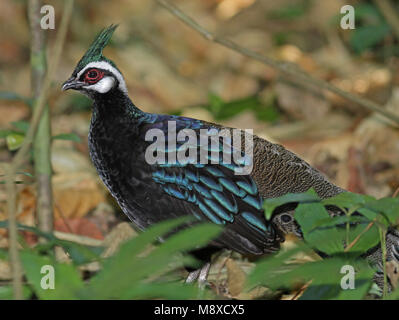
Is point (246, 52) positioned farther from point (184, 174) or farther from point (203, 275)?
point (203, 275)

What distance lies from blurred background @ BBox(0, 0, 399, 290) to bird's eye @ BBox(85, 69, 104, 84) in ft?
1.30

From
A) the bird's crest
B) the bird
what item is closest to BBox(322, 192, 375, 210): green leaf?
the bird

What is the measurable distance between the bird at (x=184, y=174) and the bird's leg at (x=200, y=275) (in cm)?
12

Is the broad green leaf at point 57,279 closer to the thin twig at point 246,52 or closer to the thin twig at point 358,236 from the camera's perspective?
the thin twig at point 358,236

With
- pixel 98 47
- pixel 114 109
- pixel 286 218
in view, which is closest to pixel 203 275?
pixel 286 218

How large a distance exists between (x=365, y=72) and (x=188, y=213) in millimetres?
3823

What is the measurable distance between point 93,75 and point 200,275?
1.16 m

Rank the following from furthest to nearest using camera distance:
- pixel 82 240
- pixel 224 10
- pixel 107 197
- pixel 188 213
A: pixel 224 10, pixel 107 197, pixel 82 240, pixel 188 213

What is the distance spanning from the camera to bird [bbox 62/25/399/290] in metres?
3.41

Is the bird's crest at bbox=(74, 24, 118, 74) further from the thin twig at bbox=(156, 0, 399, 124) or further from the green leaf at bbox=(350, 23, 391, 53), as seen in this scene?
the green leaf at bbox=(350, 23, 391, 53)

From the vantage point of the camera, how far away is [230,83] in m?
7.64

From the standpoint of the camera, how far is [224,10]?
30.2ft
